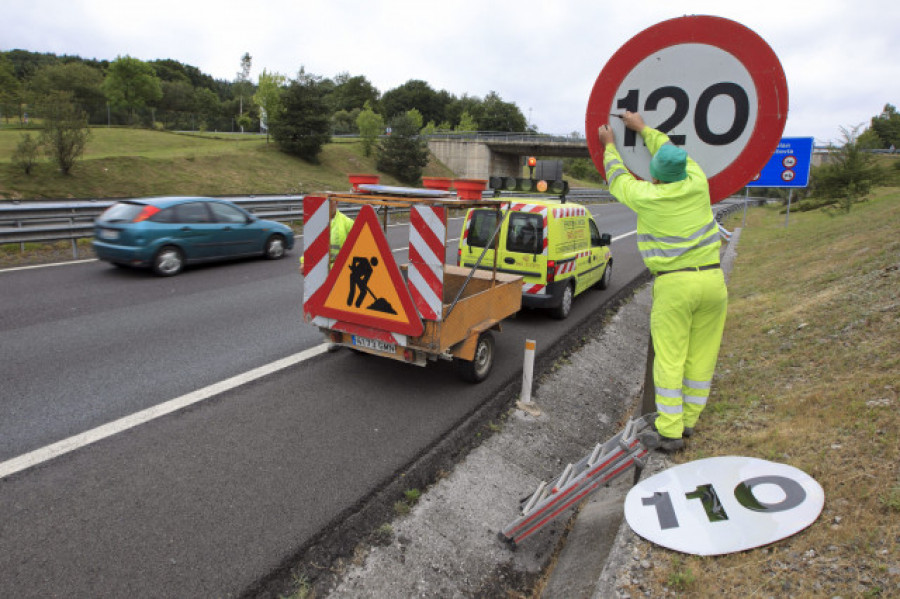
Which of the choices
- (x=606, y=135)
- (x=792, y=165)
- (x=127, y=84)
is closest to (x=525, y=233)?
(x=606, y=135)

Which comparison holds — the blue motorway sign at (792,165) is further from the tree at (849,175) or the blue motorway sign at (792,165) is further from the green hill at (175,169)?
the green hill at (175,169)

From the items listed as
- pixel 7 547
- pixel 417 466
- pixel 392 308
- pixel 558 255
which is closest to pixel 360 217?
pixel 392 308

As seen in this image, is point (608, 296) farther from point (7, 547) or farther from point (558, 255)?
point (7, 547)

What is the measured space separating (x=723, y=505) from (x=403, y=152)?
45.1 m

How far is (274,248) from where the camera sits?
12.6m

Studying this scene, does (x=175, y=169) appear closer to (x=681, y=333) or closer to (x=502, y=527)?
(x=502, y=527)

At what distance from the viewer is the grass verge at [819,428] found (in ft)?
7.47

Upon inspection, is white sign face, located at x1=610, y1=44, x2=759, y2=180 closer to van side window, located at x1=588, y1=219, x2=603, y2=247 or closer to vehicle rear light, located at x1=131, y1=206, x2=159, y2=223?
van side window, located at x1=588, y1=219, x2=603, y2=247

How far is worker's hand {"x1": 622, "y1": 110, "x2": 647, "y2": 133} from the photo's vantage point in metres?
2.88

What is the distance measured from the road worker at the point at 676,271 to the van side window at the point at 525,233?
15.9 ft

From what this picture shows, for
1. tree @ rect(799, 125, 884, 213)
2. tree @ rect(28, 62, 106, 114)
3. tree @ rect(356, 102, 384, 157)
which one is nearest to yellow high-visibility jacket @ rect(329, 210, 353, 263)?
tree @ rect(799, 125, 884, 213)

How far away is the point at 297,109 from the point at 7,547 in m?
41.3

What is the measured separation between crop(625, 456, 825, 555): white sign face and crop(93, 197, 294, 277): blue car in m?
10.0

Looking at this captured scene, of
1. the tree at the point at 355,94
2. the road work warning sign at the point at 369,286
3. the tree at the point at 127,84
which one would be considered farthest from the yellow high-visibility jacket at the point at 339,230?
the tree at the point at 355,94
